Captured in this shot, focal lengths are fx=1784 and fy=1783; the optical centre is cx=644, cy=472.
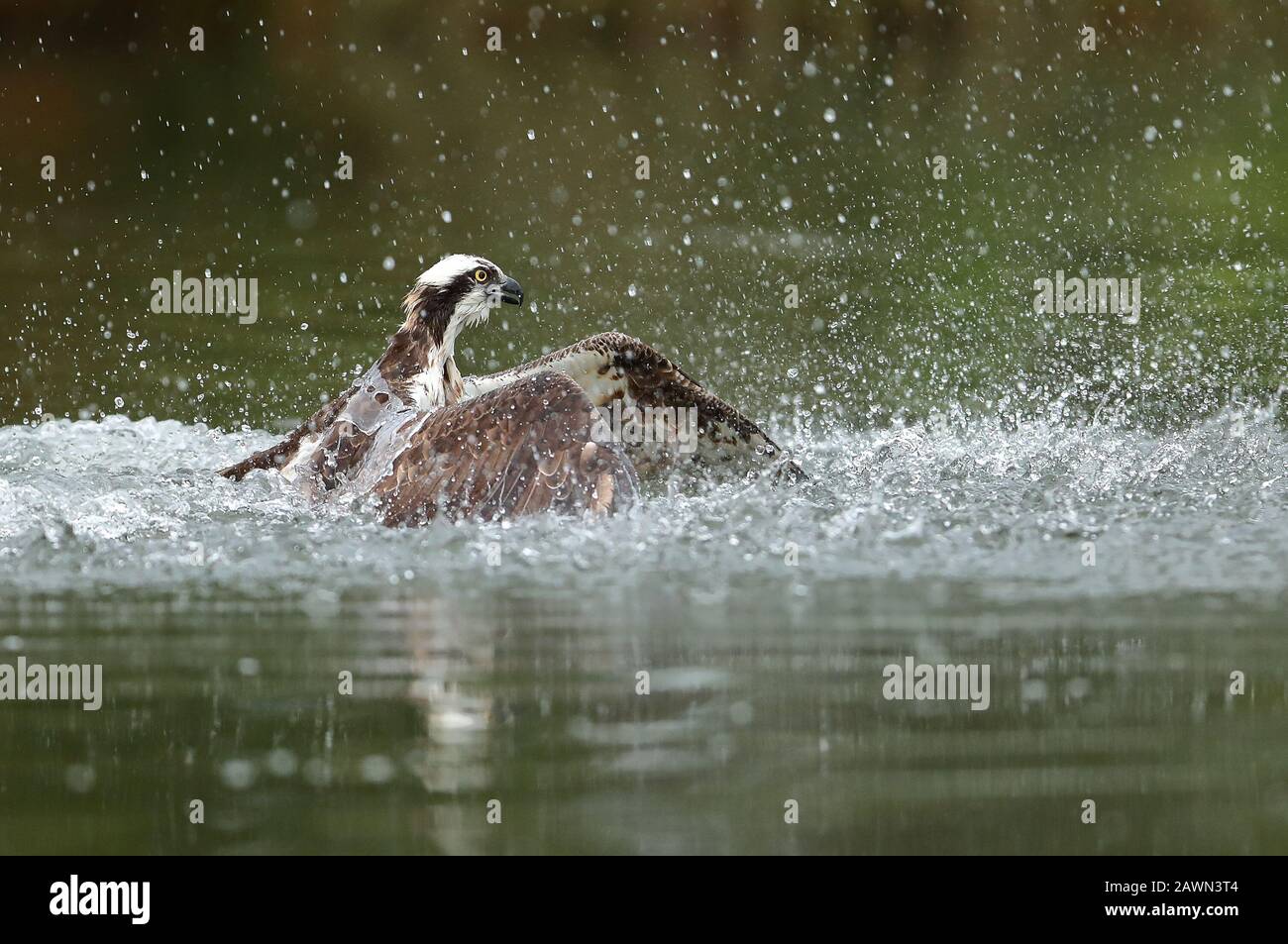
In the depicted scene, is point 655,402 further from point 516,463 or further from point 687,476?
point 516,463

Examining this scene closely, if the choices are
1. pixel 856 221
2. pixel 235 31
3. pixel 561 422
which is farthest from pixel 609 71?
pixel 561 422

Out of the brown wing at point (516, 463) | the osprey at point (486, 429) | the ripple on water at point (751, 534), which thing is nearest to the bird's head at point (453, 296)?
the osprey at point (486, 429)

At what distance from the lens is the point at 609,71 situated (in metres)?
21.1

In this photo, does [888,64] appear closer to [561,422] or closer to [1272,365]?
[1272,365]

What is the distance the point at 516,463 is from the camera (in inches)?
299

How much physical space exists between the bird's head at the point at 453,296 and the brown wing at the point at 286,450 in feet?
1.95

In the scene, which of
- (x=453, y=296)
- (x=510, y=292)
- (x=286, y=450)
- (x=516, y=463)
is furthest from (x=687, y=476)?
(x=286, y=450)

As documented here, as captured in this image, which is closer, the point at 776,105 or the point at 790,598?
the point at 790,598

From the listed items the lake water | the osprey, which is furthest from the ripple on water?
the osprey

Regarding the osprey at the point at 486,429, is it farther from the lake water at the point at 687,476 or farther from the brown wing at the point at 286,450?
the lake water at the point at 687,476

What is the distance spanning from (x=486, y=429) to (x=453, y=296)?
1.66 m

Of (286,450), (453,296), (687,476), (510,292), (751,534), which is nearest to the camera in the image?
(751,534)

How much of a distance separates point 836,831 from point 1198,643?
7.21 ft

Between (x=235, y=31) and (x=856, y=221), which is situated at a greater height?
(x=235, y=31)
